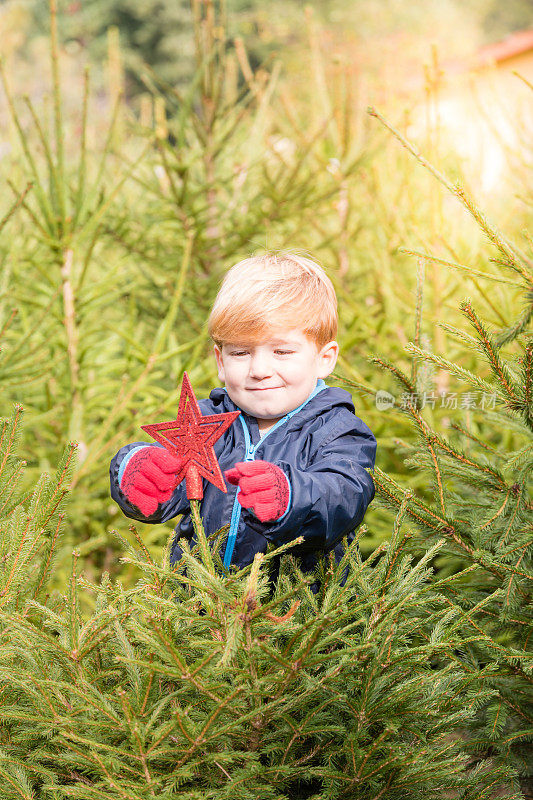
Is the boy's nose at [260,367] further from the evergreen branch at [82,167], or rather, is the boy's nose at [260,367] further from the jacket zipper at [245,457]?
the evergreen branch at [82,167]

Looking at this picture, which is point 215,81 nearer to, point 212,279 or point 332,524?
point 212,279

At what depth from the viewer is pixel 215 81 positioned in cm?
424

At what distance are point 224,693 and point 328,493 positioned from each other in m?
0.47

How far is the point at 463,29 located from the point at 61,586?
108 feet

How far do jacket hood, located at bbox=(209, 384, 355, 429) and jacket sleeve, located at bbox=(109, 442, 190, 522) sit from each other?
0.89 ft

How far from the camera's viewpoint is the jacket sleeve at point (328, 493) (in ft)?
4.75

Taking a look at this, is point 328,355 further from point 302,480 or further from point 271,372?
point 302,480

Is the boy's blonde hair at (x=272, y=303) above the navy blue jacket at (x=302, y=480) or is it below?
above

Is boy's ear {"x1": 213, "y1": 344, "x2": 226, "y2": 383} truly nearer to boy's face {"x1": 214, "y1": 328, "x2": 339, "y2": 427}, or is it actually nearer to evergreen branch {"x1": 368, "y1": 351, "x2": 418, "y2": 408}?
boy's face {"x1": 214, "y1": 328, "x2": 339, "y2": 427}

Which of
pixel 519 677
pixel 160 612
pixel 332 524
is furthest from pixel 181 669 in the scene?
pixel 519 677

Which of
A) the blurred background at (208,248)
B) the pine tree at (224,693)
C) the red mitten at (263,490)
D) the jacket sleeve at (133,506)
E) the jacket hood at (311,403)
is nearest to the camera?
the pine tree at (224,693)

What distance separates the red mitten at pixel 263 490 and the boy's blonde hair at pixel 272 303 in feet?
1.35

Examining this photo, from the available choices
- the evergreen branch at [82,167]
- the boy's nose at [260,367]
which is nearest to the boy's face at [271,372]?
the boy's nose at [260,367]

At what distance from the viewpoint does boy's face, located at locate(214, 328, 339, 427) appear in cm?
171
